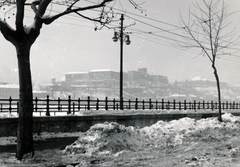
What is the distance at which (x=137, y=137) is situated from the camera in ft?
31.6

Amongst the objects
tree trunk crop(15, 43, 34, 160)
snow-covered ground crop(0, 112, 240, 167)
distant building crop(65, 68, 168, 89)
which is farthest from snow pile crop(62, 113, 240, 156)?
distant building crop(65, 68, 168, 89)

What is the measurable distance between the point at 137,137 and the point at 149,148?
735mm

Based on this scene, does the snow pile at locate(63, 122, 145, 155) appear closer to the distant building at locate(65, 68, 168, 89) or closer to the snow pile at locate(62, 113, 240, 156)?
the snow pile at locate(62, 113, 240, 156)

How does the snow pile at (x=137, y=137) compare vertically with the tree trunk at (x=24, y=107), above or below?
below

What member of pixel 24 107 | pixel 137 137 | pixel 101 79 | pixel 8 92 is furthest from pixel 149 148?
pixel 101 79

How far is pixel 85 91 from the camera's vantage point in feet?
442

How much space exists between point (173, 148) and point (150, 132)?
61.5 inches

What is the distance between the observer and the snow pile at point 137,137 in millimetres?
8422

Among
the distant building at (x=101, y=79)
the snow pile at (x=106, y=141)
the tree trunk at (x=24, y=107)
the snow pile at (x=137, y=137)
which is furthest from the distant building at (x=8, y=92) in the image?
the tree trunk at (x=24, y=107)

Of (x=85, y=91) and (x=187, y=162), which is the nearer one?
(x=187, y=162)

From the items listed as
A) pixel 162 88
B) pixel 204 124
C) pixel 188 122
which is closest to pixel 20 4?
pixel 188 122

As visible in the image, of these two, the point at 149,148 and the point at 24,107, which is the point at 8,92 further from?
the point at 149,148

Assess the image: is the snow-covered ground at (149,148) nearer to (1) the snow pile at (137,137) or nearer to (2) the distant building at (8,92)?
(1) the snow pile at (137,137)

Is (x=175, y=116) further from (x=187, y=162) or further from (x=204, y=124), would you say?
(x=187, y=162)
